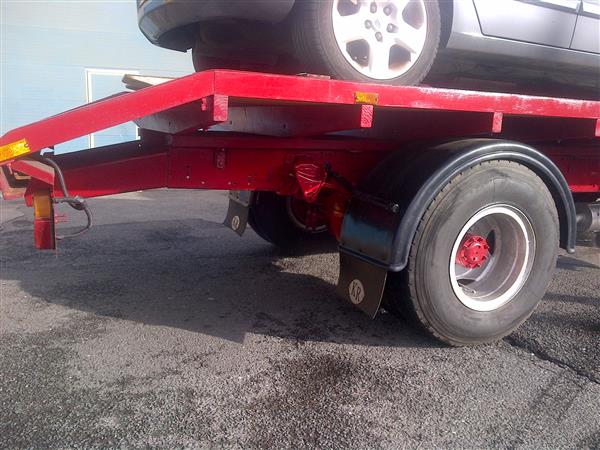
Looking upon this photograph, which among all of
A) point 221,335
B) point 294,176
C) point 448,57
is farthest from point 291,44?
point 221,335

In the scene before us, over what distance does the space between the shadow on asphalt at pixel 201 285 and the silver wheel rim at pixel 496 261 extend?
0.44 meters

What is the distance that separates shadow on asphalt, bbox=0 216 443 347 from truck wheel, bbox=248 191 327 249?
0.78ft

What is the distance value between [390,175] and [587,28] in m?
2.16

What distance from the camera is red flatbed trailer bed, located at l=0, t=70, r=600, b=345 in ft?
9.05

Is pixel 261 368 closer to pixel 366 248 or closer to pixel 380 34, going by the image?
pixel 366 248

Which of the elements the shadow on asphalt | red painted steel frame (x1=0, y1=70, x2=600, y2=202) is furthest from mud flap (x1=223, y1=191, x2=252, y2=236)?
red painted steel frame (x1=0, y1=70, x2=600, y2=202)

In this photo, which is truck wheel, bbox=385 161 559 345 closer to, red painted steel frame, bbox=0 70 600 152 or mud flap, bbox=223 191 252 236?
red painted steel frame, bbox=0 70 600 152

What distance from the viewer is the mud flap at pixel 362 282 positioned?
299 centimetres

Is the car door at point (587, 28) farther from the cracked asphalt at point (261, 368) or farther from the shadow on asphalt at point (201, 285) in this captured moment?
the shadow on asphalt at point (201, 285)

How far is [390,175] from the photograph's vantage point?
3203mm

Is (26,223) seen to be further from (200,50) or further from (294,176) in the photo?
(294,176)

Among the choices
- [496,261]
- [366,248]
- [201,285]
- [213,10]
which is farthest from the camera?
[201,285]

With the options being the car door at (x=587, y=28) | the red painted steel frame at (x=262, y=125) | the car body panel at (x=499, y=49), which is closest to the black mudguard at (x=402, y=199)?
the red painted steel frame at (x=262, y=125)

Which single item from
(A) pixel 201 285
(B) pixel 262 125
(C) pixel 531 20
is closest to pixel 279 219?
(A) pixel 201 285
